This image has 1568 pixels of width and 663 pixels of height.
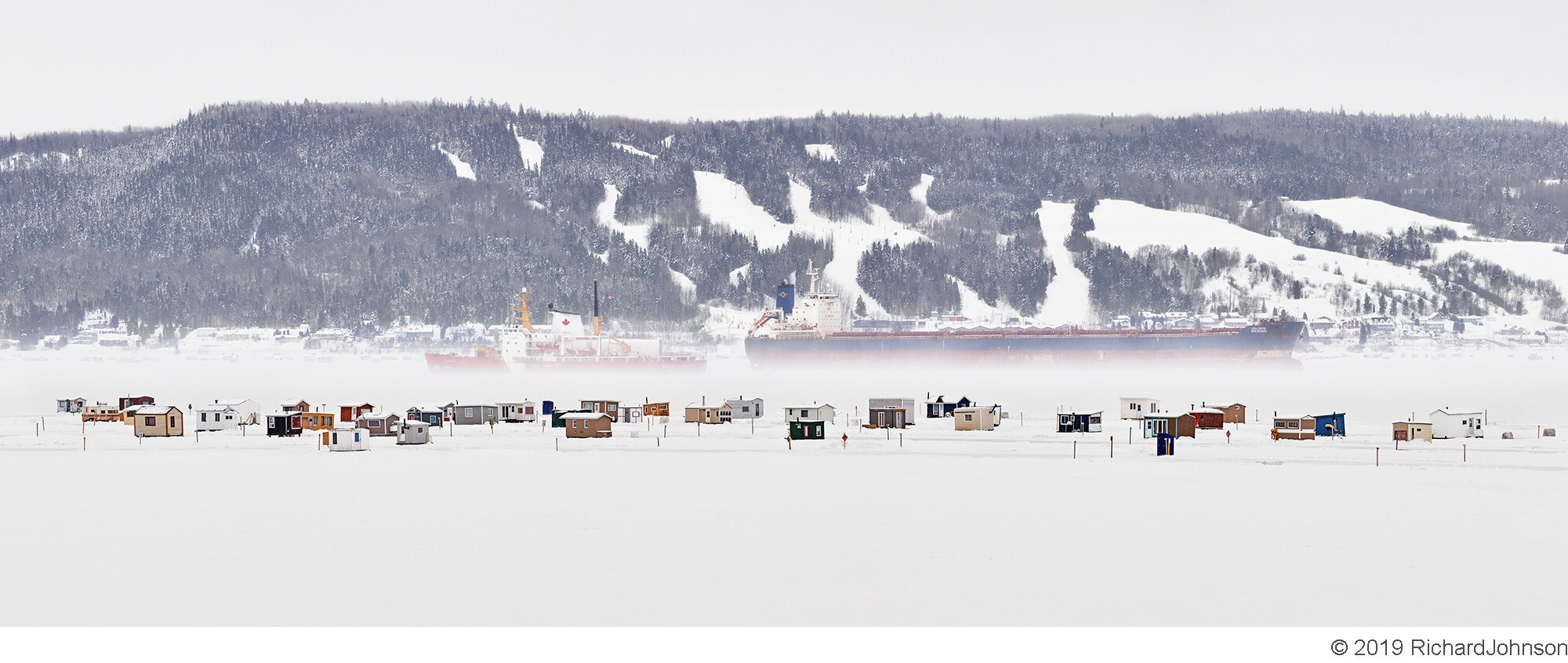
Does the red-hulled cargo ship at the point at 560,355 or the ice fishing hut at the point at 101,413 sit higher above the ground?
the red-hulled cargo ship at the point at 560,355

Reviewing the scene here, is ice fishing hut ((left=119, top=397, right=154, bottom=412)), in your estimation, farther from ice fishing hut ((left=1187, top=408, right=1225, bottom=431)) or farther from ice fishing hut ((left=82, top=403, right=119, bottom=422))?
ice fishing hut ((left=1187, top=408, right=1225, bottom=431))

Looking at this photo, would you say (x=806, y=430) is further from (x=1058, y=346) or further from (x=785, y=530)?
(x=1058, y=346)

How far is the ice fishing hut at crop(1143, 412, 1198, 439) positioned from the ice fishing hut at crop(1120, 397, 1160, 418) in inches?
221

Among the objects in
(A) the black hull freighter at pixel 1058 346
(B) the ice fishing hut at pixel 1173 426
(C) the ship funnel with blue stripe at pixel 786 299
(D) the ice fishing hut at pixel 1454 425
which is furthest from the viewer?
(C) the ship funnel with blue stripe at pixel 786 299

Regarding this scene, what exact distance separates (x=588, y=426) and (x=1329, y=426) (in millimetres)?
25601

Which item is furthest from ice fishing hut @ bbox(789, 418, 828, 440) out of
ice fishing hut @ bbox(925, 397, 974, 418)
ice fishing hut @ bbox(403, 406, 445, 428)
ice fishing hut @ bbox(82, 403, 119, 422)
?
ice fishing hut @ bbox(82, 403, 119, 422)

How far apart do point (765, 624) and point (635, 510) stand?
9136 millimetres

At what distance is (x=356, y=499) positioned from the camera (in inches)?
1030

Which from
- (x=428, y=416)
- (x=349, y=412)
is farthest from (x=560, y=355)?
(x=428, y=416)

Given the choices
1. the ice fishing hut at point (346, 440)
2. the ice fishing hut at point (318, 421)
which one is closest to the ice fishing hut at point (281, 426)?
the ice fishing hut at point (318, 421)

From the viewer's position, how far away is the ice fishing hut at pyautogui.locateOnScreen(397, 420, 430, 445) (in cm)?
3966

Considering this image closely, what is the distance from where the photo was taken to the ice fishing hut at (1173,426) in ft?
133

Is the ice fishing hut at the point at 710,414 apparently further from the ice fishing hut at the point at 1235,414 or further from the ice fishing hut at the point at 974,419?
the ice fishing hut at the point at 1235,414

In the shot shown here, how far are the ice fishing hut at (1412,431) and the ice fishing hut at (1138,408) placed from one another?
32.5ft
